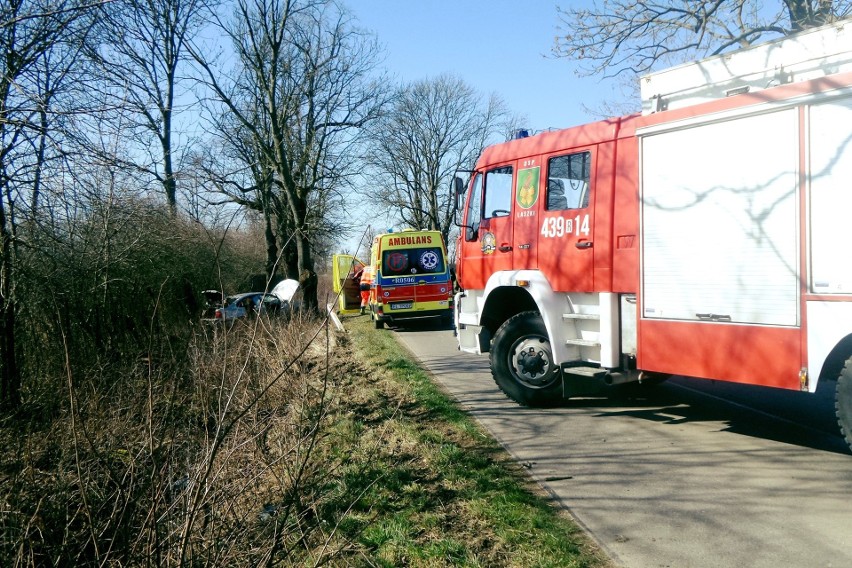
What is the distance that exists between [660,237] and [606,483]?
7.77ft

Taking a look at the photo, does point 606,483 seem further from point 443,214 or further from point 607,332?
point 443,214

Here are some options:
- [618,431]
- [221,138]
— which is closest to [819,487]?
[618,431]

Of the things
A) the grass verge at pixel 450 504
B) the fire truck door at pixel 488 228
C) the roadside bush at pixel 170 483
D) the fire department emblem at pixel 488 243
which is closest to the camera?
the roadside bush at pixel 170 483

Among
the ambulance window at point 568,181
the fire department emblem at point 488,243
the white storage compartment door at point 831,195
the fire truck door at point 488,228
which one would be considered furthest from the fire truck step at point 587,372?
the white storage compartment door at point 831,195

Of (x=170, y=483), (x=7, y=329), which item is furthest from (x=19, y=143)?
(x=170, y=483)

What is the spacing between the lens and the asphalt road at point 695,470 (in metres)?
4.07

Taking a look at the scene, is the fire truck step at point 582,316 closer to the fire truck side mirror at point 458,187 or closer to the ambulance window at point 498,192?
the ambulance window at point 498,192

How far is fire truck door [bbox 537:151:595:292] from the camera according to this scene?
716 cm

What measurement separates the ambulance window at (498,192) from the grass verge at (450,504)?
2481 millimetres

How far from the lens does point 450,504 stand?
481 cm

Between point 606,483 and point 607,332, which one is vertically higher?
point 607,332

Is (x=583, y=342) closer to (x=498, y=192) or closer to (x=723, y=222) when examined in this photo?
(x=723, y=222)

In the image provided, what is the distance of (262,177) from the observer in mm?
24141

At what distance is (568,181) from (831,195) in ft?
9.22
